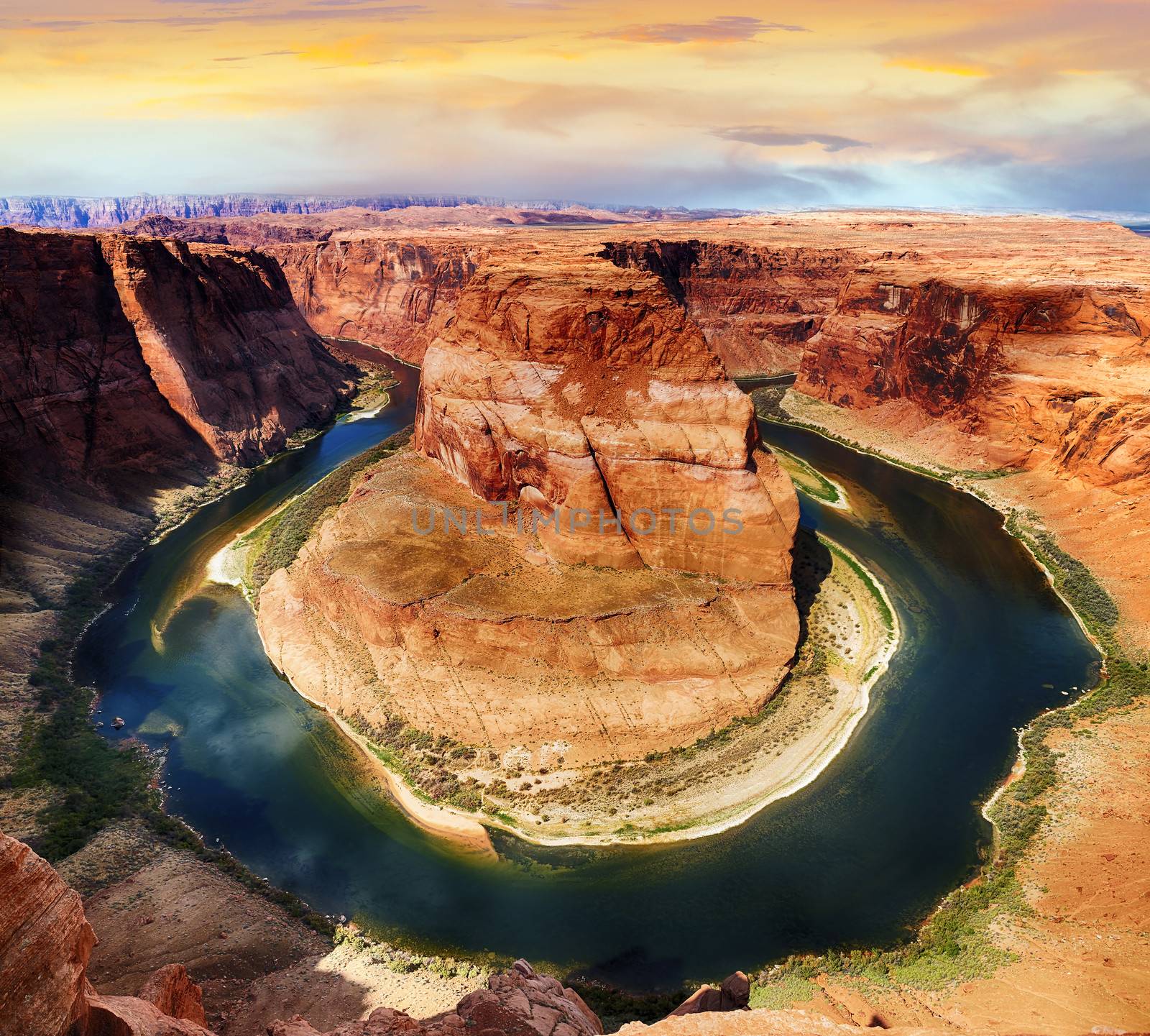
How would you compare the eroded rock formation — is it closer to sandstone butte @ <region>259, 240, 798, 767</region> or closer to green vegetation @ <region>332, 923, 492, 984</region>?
green vegetation @ <region>332, 923, 492, 984</region>

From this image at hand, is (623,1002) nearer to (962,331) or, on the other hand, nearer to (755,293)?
(962,331)

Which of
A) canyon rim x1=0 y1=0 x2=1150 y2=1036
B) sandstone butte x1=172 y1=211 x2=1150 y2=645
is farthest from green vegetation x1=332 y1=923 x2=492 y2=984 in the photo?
sandstone butte x1=172 y1=211 x2=1150 y2=645

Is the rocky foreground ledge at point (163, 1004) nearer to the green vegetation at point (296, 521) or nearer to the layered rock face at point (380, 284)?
the green vegetation at point (296, 521)

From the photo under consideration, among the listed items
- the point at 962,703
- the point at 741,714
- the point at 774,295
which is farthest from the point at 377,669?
the point at 774,295

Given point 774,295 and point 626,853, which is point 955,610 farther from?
point 774,295

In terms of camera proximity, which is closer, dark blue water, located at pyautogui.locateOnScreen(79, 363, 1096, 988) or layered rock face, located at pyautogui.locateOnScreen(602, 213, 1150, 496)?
dark blue water, located at pyautogui.locateOnScreen(79, 363, 1096, 988)

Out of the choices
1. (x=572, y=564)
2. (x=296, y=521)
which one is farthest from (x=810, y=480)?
(x=296, y=521)

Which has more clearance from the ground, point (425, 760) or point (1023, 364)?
point (1023, 364)
